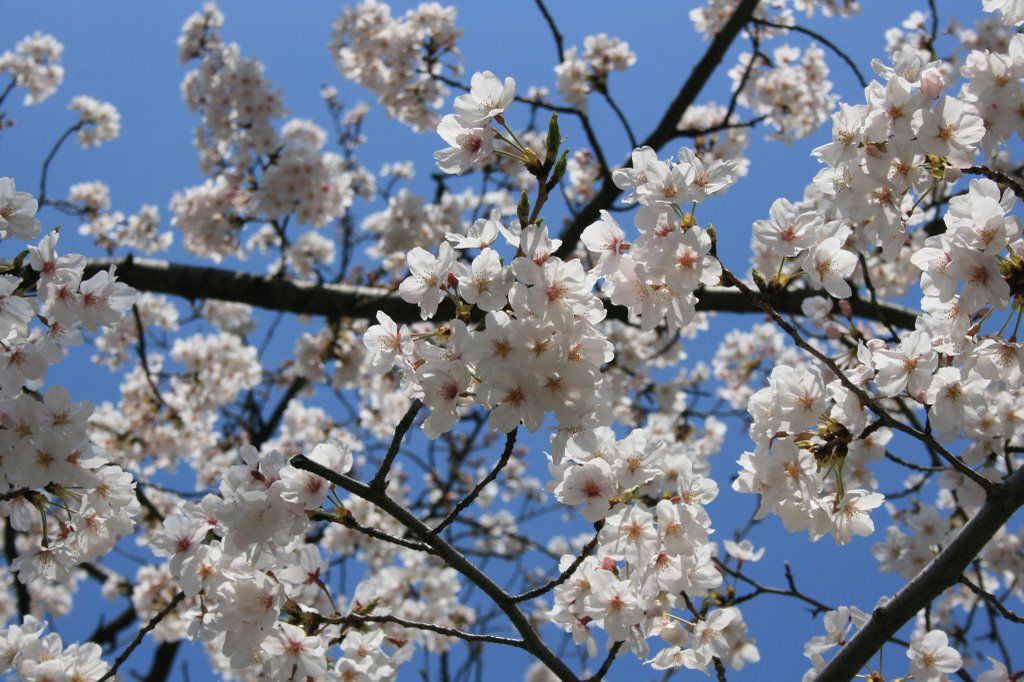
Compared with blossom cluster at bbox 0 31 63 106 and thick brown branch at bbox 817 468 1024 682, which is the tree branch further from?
blossom cluster at bbox 0 31 63 106

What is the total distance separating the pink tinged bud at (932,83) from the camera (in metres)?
1.80

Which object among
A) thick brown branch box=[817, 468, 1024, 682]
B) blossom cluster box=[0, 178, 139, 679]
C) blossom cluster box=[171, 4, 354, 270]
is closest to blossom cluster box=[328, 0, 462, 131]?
blossom cluster box=[171, 4, 354, 270]

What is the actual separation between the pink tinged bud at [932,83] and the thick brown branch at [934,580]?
38.9 inches

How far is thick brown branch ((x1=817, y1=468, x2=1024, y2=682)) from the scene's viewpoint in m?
1.82

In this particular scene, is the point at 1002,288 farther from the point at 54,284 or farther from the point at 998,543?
the point at 998,543

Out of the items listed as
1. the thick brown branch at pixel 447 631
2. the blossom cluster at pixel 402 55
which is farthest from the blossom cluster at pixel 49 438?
the blossom cluster at pixel 402 55

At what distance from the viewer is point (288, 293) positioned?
14.8 feet

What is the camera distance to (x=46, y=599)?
976cm

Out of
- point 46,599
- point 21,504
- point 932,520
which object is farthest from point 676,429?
point 46,599

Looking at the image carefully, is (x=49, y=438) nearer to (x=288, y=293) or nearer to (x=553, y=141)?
(x=553, y=141)

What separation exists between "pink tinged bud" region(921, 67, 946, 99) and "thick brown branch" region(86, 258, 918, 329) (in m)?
2.52

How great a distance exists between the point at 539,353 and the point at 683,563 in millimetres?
835

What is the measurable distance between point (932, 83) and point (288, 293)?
3.66 m

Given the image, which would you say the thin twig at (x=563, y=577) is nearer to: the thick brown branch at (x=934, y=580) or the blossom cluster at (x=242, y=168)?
the thick brown branch at (x=934, y=580)
